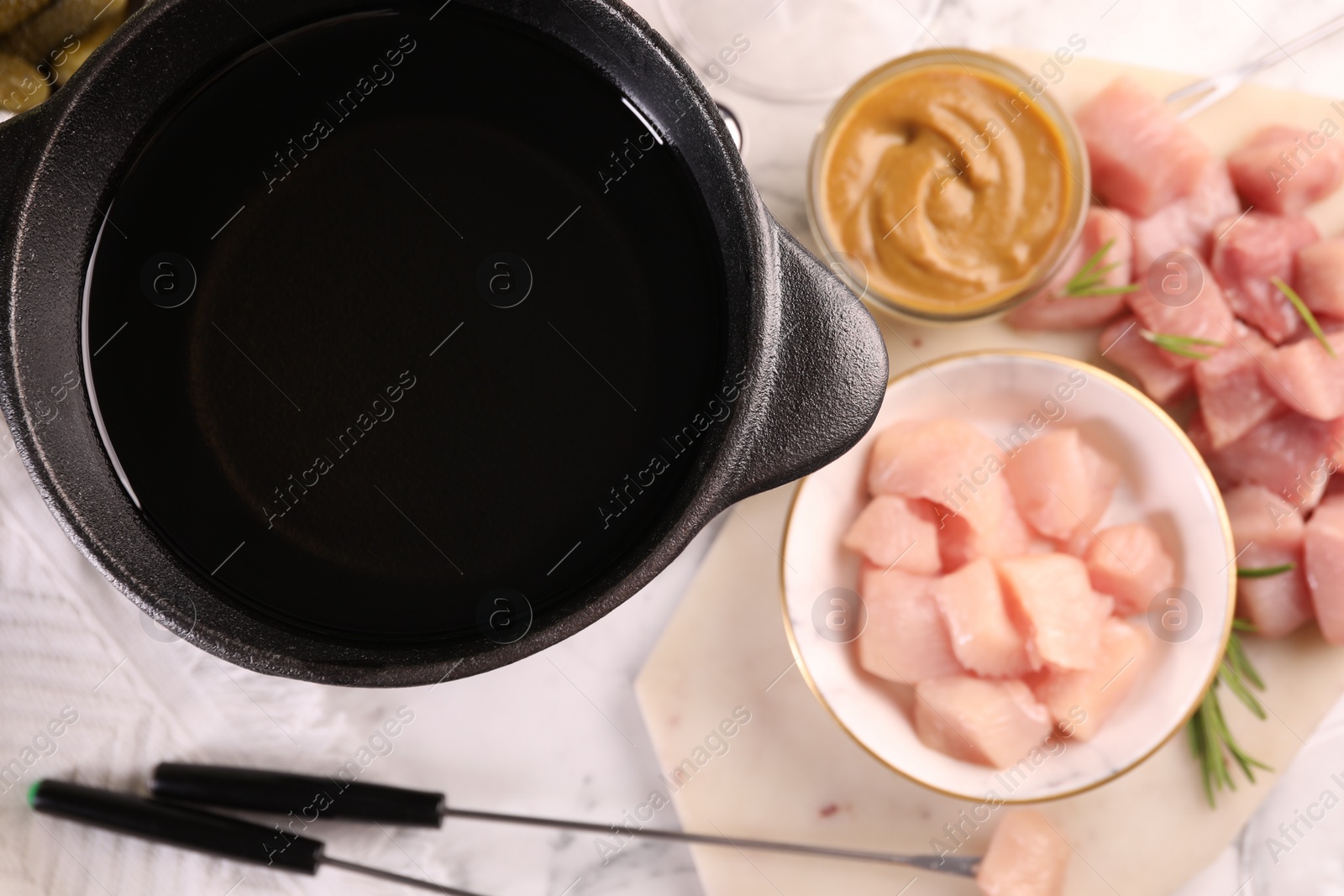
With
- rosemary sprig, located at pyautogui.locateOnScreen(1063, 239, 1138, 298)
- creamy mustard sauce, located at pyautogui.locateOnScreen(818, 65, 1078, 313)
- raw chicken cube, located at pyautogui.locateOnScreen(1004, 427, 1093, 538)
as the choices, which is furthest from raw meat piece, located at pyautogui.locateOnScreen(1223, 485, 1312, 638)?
creamy mustard sauce, located at pyautogui.locateOnScreen(818, 65, 1078, 313)

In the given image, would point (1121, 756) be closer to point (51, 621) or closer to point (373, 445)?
point (373, 445)

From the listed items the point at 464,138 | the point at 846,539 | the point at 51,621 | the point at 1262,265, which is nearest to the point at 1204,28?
the point at 1262,265

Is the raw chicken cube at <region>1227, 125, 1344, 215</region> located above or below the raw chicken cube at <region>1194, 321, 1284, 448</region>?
above

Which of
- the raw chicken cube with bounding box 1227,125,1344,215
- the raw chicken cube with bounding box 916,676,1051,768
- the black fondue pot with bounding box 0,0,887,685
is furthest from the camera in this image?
the raw chicken cube with bounding box 1227,125,1344,215

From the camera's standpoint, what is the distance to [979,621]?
119 cm

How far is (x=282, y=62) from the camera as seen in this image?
724 mm

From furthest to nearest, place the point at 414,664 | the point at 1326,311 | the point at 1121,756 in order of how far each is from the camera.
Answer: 1. the point at 1326,311
2. the point at 1121,756
3. the point at 414,664

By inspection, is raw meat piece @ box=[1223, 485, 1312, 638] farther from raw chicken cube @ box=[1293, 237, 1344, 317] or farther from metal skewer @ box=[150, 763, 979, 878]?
metal skewer @ box=[150, 763, 979, 878]

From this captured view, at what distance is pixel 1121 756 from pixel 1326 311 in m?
0.65

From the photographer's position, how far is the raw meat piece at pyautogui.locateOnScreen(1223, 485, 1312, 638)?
127cm

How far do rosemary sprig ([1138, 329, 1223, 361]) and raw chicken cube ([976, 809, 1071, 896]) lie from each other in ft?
2.05

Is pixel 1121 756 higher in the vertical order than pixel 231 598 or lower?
lower

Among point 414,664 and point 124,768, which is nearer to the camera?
point 414,664

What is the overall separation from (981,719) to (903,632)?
0.13m
